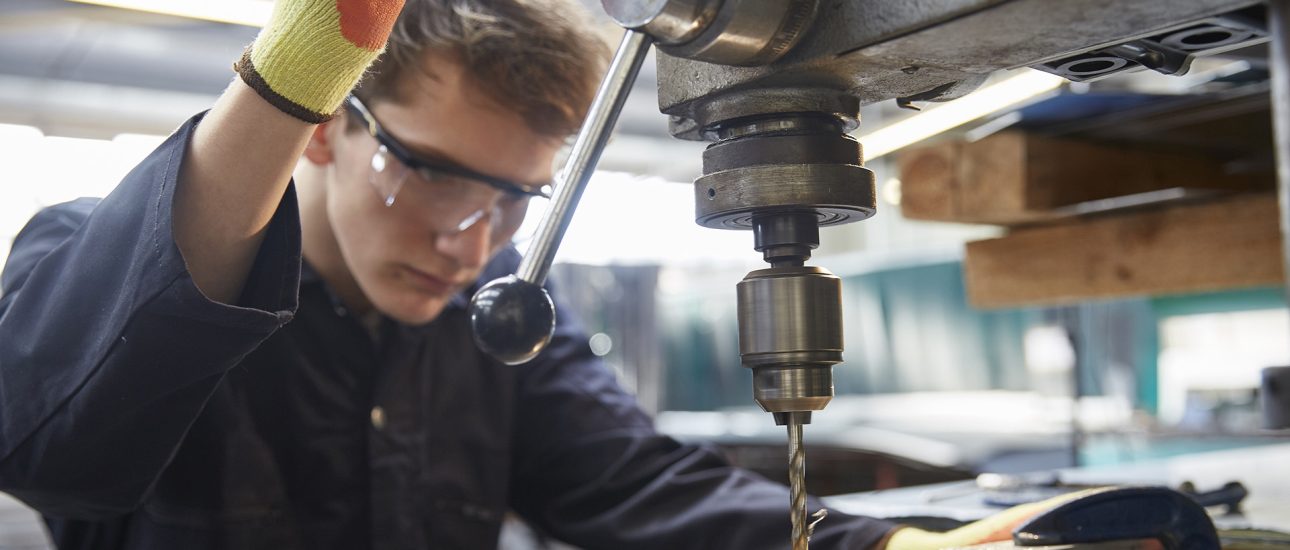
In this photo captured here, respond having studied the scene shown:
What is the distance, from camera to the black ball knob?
0.66 meters

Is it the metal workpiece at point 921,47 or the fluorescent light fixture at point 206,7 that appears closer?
the metal workpiece at point 921,47

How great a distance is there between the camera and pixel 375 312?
1.53 metres

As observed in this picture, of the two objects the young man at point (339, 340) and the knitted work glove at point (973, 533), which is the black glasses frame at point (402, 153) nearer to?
Result: the young man at point (339, 340)

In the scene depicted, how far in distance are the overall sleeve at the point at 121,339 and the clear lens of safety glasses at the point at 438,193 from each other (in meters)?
0.44

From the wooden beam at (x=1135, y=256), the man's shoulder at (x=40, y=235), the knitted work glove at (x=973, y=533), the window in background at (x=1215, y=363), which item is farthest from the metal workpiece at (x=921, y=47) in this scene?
the window in background at (x=1215, y=363)

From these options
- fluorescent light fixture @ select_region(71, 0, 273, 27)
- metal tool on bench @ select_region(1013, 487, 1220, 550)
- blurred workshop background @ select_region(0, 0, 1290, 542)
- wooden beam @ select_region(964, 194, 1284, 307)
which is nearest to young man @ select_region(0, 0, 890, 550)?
blurred workshop background @ select_region(0, 0, 1290, 542)

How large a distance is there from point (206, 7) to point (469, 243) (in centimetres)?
82

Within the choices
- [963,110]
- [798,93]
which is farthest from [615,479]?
[963,110]

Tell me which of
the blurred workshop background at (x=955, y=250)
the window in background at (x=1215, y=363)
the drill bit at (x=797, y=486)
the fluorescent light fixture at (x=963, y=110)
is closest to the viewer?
the drill bit at (x=797, y=486)

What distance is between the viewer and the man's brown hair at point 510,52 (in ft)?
3.96

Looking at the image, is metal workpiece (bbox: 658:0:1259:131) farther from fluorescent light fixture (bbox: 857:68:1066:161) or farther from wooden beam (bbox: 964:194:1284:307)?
wooden beam (bbox: 964:194:1284:307)

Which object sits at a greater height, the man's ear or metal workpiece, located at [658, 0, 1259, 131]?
the man's ear

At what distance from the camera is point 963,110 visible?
1971mm

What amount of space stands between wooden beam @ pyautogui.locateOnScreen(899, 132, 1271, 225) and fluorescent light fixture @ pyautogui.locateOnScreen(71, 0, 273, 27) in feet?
4.02
